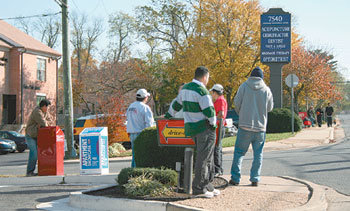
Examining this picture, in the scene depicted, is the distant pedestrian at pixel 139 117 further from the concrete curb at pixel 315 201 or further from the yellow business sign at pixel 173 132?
the concrete curb at pixel 315 201

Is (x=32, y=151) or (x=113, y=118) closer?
(x=32, y=151)

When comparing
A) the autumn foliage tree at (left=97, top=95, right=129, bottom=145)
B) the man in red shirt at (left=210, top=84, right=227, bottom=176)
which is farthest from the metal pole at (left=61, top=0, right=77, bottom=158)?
the man in red shirt at (left=210, top=84, right=227, bottom=176)

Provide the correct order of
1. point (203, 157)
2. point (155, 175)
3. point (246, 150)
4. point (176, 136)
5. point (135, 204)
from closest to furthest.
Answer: point (135, 204)
point (203, 157)
point (176, 136)
point (155, 175)
point (246, 150)

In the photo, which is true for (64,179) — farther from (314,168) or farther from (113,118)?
(113,118)

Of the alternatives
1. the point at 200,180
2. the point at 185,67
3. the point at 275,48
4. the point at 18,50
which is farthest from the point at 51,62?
the point at 200,180

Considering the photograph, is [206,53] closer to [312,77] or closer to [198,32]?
[198,32]

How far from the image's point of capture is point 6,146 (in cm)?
2320

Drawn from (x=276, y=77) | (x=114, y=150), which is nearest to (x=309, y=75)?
(x=276, y=77)

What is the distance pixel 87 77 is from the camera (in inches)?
1713

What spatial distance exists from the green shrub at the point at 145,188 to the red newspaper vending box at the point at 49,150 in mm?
3701

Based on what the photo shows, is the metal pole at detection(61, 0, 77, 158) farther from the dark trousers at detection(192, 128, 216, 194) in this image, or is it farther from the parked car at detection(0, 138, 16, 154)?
the dark trousers at detection(192, 128, 216, 194)

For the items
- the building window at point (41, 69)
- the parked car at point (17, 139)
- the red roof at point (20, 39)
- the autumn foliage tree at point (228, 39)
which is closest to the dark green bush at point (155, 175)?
the parked car at point (17, 139)

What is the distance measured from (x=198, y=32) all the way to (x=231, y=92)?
5.45 m

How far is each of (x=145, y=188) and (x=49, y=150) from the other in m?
4.08
